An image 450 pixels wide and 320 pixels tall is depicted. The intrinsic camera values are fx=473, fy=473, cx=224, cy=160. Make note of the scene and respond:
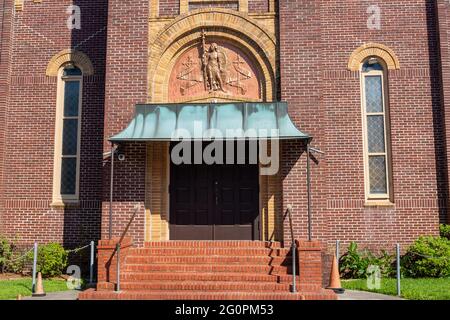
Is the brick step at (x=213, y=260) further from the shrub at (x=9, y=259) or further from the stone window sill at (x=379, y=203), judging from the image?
the shrub at (x=9, y=259)

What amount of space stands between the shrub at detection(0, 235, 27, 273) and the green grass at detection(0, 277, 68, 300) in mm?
755

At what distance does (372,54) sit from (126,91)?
6.43m

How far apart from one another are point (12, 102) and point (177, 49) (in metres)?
4.86

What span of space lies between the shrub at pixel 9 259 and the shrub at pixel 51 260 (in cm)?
76

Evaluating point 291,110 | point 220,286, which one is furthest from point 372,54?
point 220,286

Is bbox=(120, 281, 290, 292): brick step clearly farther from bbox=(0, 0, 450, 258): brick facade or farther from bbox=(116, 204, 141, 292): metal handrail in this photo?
bbox=(0, 0, 450, 258): brick facade

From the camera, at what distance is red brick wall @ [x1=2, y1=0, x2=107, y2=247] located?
12422 mm

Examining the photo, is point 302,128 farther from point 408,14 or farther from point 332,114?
point 408,14

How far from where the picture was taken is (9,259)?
479 inches

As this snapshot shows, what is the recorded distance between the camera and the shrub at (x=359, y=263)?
1145 cm

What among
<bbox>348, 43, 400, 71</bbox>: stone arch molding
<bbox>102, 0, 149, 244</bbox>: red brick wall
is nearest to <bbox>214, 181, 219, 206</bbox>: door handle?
<bbox>102, 0, 149, 244</bbox>: red brick wall

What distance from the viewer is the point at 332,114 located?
484 inches

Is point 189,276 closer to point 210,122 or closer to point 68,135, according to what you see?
point 210,122

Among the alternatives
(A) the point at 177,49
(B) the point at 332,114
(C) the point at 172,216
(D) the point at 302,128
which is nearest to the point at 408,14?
(B) the point at 332,114
